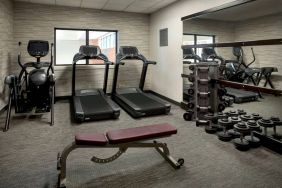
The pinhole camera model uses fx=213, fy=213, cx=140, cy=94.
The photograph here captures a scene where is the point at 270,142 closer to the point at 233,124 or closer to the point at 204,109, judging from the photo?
the point at 233,124

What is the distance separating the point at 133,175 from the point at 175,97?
376cm

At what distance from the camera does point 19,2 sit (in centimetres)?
586

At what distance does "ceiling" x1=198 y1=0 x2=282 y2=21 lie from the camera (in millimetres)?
3354

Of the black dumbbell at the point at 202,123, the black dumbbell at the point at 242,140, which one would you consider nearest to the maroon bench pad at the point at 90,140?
the black dumbbell at the point at 242,140

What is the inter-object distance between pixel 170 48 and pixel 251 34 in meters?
2.63

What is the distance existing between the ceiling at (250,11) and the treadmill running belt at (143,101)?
2270 millimetres

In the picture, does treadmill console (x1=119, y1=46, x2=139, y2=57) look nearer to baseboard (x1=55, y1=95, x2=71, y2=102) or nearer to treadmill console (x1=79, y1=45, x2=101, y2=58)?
treadmill console (x1=79, y1=45, x2=101, y2=58)

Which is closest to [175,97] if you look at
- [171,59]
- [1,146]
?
[171,59]

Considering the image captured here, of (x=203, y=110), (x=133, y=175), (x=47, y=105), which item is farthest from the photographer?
(x=47, y=105)

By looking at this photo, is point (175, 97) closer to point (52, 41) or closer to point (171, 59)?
point (171, 59)

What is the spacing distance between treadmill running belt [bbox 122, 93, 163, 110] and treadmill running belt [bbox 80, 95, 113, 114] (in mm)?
730

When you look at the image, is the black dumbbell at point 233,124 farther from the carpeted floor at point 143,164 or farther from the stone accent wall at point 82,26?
the stone accent wall at point 82,26

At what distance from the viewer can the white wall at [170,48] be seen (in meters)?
5.27

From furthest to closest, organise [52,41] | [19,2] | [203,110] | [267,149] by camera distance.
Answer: [52,41] → [19,2] → [203,110] → [267,149]
